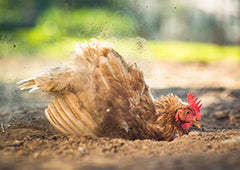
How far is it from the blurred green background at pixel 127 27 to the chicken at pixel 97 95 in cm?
63

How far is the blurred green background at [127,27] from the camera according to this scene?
3803 mm

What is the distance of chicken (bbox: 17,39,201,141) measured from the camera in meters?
2.65

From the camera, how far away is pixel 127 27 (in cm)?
472

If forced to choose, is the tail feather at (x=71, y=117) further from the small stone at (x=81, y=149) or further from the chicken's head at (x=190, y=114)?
the chicken's head at (x=190, y=114)

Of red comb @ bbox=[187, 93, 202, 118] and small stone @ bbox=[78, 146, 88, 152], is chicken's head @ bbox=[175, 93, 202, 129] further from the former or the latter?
small stone @ bbox=[78, 146, 88, 152]

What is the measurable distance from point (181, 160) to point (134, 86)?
1.29 meters

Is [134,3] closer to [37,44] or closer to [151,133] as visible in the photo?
[151,133]

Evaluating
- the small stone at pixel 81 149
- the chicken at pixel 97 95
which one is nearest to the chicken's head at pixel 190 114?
the chicken at pixel 97 95

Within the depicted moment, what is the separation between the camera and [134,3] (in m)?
3.92

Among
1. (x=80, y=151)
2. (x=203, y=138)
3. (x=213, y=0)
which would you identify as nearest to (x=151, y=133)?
(x=203, y=138)

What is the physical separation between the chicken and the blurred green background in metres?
0.63

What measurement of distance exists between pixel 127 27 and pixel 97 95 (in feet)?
7.95

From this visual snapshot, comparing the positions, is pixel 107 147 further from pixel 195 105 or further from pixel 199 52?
pixel 199 52

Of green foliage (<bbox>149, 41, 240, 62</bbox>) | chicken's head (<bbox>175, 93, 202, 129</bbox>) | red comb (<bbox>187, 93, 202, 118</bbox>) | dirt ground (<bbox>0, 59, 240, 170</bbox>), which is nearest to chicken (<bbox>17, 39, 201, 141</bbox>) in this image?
dirt ground (<bbox>0, 59, 240, 170</bbox>)
